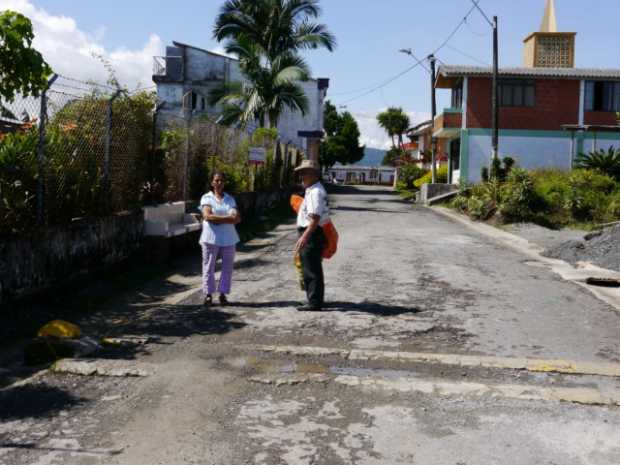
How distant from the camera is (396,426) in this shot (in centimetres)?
448

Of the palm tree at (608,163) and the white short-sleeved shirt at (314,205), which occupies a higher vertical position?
the palm tree at (608,163)

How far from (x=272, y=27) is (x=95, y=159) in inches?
788

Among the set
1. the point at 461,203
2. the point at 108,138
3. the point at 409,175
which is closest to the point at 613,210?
the point at 461,203

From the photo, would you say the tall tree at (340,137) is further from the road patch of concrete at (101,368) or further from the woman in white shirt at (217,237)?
the road patch of concrete at (101,368)

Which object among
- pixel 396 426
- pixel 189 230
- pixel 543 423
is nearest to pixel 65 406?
pixel 396 426

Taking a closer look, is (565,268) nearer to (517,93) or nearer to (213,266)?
(213,266)

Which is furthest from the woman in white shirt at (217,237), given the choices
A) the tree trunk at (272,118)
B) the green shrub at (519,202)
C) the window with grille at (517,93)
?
the window with grille at (517,93)

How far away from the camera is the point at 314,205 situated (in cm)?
782

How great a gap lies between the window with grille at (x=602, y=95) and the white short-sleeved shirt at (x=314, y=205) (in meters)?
28.8

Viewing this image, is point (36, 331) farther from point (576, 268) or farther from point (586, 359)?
point (576, 268)

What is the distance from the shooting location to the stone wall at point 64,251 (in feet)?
24.5

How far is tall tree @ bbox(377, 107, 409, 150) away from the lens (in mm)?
91150

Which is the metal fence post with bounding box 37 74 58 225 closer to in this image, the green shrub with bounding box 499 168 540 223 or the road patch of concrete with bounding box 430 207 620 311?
the road patch of concrete with bounding box 430 207 620 311

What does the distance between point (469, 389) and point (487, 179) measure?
75.7 ft
